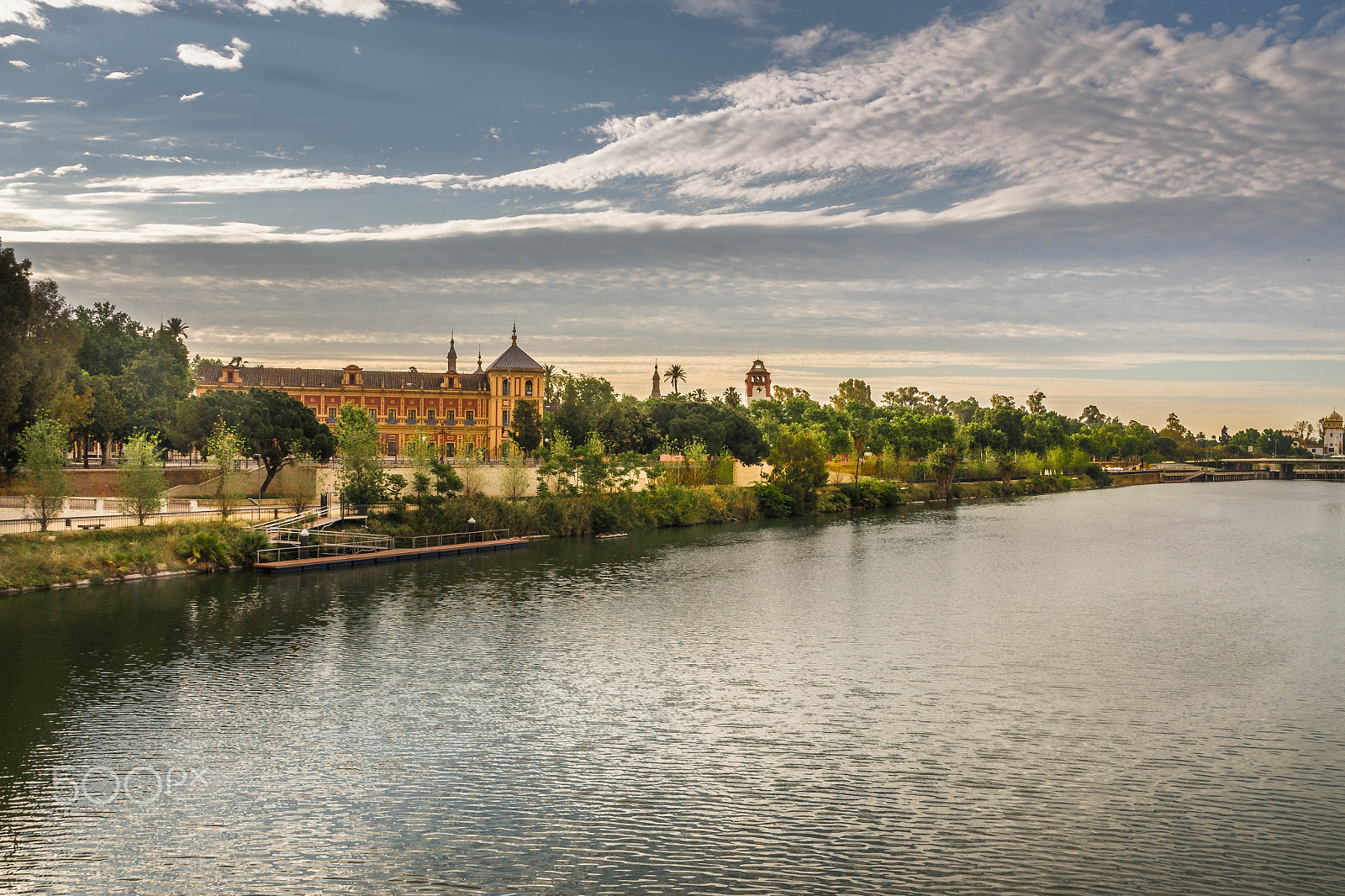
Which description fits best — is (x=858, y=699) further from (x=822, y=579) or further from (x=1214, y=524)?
(x=1214, y=524)

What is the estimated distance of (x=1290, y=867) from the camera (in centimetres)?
1897

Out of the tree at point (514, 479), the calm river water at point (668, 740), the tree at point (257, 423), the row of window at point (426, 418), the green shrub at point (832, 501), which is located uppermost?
the row of window at point (426, 418)

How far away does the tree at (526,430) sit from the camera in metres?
131

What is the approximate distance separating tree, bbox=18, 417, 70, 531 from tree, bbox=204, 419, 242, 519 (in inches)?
413

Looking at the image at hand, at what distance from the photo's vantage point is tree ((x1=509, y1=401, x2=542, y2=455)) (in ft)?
429

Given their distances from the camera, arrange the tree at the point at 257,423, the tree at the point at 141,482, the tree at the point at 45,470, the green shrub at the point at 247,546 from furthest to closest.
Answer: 1. the tree at the point at 257,423
2. the green shrub at the point at 247,546
3. the tree at the point at 141,482
4. the tree at the point at 45,470

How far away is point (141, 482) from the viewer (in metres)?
56.4

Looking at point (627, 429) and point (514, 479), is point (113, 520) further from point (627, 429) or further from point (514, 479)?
point (627, 429)

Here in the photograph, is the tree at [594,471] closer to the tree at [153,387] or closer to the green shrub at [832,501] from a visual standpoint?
the green shrub at [832,501]

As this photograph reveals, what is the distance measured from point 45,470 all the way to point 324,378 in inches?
3762

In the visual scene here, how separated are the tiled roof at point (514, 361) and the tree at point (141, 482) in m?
90.9

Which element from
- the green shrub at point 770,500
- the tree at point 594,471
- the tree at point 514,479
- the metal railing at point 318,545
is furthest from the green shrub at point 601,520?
the green shrub at point 770,500

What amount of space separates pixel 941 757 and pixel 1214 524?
83300mm

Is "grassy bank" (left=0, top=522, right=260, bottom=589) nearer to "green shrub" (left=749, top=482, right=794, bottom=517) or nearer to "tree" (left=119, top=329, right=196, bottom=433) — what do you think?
"tree" (left=119, top=329, right=196, bottom=433)
